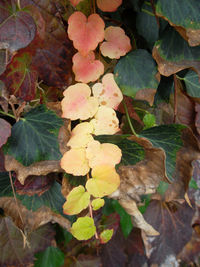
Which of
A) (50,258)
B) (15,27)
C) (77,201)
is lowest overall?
(50,258)

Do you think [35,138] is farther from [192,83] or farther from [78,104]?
[192,83]

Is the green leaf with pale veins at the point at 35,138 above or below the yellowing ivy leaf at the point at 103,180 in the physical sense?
above

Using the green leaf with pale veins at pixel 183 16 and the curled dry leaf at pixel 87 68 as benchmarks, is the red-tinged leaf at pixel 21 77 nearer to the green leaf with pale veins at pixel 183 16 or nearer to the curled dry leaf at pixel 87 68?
the curled dry leaf at pixel 87 68

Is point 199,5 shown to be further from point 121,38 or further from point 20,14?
point 20,14

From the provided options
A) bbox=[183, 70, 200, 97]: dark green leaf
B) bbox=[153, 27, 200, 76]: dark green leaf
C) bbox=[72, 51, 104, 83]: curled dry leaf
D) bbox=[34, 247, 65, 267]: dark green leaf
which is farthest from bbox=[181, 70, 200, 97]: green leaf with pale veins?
bbox=[34, 247, 65, 267]: dark green leaf

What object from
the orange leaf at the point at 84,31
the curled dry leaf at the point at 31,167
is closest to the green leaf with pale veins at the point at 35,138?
the curled dry leaf at the point at 31,167

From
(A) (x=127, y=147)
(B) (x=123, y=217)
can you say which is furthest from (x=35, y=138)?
(B) (x=123, y=217)

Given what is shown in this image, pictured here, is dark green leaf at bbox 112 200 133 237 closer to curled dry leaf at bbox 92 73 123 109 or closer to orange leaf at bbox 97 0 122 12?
curled dry leaf at bbox 92 73 123 109
